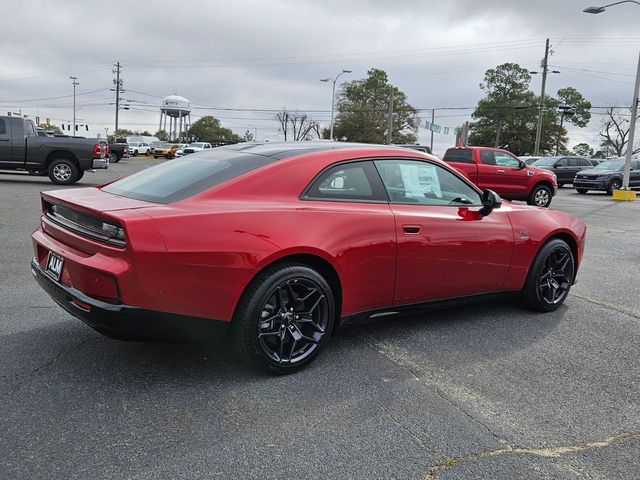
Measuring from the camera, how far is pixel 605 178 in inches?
901

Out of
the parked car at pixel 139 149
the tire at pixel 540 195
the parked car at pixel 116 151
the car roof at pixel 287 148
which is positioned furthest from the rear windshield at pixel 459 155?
the parked car at pixel 139 149

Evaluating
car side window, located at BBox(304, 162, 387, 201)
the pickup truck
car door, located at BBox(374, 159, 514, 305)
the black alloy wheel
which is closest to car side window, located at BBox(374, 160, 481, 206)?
car door, located at BBox(374, 159, 514, 305)

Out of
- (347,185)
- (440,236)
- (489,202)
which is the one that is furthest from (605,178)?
(347,185)

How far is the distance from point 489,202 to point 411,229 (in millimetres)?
867

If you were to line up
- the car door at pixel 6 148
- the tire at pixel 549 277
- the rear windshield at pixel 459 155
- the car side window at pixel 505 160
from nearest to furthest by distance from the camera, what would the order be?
the tire at pixel 549 277, the car door at pixel 6 148, the car side window at pixel 505 160, the rear windshield at pixel 459 155

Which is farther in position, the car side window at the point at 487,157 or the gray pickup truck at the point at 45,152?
the car side window at the point at 487,157

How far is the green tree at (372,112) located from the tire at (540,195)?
213 ft

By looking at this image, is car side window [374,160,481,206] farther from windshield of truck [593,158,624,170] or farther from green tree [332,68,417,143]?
green tree [332,68,417,143]

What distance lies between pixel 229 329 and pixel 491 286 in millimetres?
2313

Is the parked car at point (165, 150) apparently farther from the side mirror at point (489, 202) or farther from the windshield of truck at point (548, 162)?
the side mirror at point (489, 202)

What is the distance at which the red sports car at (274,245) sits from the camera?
113 inches

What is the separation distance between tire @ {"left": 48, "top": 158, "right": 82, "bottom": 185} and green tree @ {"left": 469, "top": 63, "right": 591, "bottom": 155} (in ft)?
241

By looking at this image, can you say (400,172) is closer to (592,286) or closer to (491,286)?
(491,286)

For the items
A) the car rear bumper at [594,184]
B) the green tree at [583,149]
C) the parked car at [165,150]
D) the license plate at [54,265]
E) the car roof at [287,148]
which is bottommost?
the license plate at [54,265]
